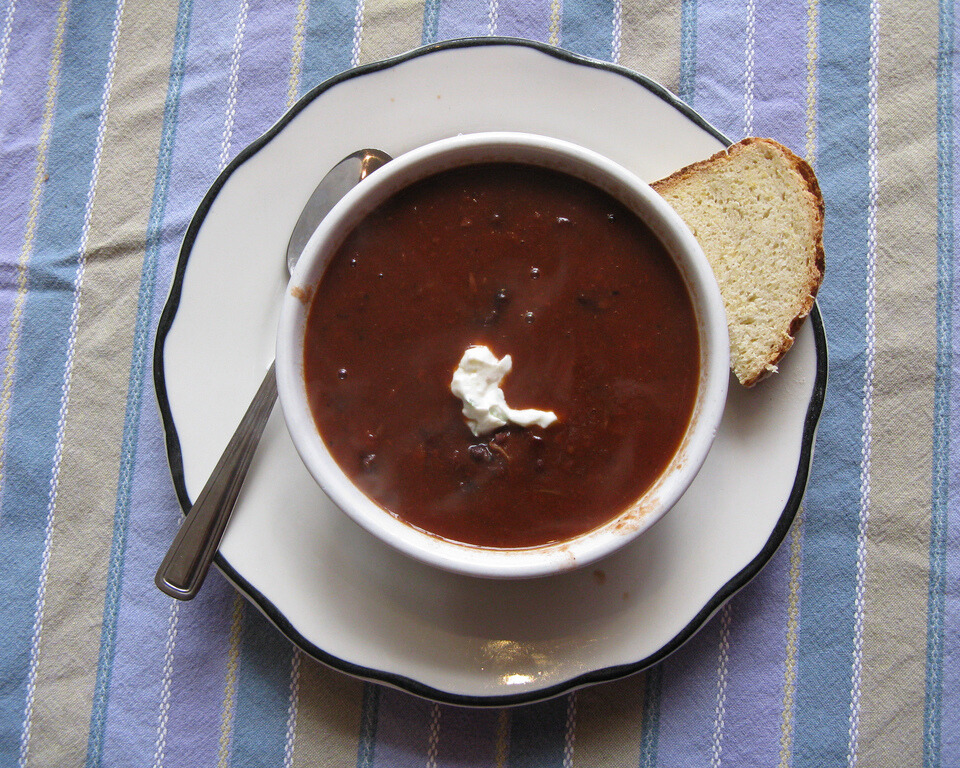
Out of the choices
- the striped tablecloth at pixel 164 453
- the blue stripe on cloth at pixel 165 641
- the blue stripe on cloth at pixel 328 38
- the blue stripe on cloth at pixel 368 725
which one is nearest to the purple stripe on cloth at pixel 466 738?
the striped tablecloth at pixel 164 453

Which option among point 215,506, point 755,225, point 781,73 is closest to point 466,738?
point 215,506

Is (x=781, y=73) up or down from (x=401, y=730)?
up

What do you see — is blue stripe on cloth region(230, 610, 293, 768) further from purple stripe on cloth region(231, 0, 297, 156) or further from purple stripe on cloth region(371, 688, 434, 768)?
purple stripe on cloth region(231, 0, 297, 156)

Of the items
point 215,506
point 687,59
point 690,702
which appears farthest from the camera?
point 687,59

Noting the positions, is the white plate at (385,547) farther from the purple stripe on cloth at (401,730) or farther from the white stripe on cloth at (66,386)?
the white stripe on cloth at (66,386)

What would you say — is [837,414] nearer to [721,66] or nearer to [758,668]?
[758,668]

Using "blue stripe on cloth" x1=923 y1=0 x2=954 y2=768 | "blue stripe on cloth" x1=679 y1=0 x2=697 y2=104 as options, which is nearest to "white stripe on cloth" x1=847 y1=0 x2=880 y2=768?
"blue stripe on cloth" x1=923 y1=0 x2=954 y2=768

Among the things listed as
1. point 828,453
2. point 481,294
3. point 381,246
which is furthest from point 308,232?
point 828,453
